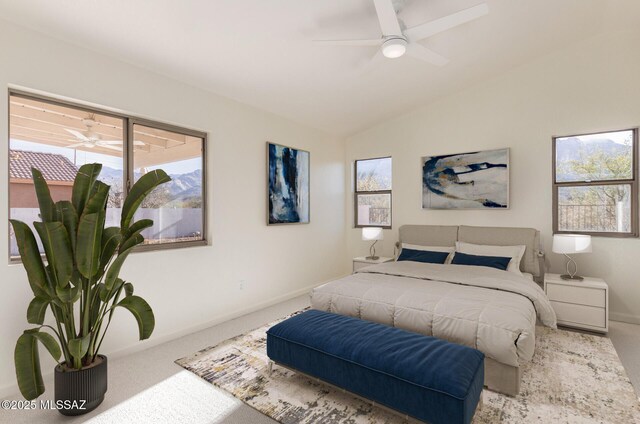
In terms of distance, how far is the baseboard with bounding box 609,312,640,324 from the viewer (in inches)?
144

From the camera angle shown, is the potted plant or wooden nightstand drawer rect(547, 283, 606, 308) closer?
the potted plant

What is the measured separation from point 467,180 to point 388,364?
3481 mm

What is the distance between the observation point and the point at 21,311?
7.91 ft

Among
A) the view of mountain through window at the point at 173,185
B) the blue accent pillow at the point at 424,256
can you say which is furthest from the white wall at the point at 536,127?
the view of mountain through window at the point at 173,185

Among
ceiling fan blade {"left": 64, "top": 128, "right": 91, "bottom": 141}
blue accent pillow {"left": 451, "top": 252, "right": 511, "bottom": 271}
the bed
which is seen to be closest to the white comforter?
the bed

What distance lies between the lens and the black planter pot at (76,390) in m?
2.06

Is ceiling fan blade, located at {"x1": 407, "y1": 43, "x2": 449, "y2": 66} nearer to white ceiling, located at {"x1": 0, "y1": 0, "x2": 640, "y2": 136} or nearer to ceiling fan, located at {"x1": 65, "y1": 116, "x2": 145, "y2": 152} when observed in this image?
white ceiling, located at {"x1": 0, "y1": 0, "x2": 640, "y2": 136}

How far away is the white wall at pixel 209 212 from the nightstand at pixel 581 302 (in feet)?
10.5

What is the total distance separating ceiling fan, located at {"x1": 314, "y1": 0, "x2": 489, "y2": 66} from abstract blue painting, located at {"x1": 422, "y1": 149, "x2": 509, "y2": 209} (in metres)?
2.25

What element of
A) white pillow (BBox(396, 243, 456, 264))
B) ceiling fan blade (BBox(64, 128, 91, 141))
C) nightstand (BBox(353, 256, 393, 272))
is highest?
ceiling fan blade (BBox(64, 128, 91, 141))

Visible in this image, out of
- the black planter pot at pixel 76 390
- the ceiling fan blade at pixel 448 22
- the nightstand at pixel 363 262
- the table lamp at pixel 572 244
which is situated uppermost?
the ceiling fan blade at pixel 448 22

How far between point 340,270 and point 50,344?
14.6ft

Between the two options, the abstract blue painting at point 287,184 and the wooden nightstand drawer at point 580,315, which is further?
the abstract blue painting at point 287,184

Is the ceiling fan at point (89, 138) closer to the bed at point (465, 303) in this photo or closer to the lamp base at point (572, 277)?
the bed at point (465, 303)
